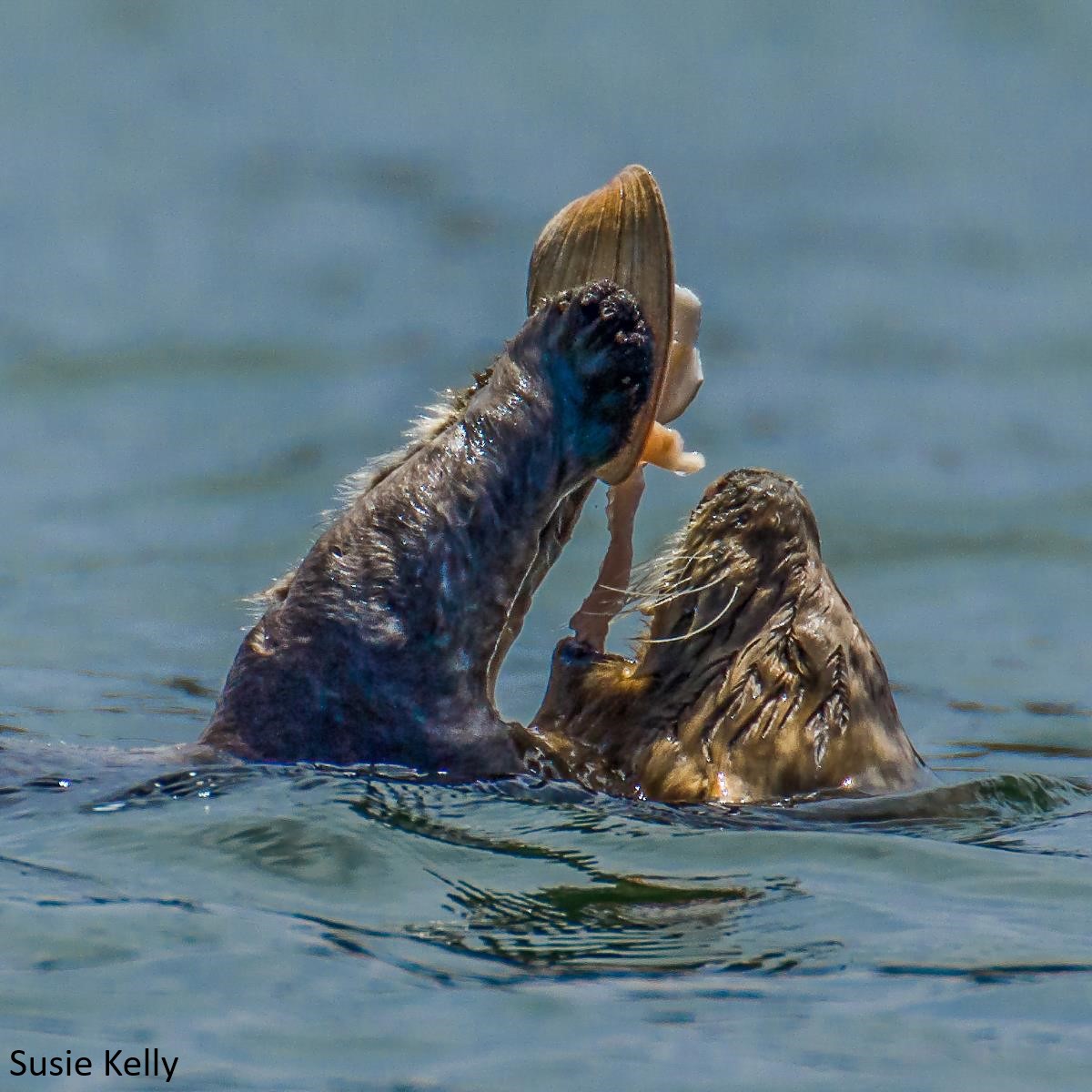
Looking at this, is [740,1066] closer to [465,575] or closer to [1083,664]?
[465,575]

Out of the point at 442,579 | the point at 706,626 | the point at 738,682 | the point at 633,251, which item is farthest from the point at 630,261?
the point at 738,682

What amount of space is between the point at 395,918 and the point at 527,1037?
2.11 ft

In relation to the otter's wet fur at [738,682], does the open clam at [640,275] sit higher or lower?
higher

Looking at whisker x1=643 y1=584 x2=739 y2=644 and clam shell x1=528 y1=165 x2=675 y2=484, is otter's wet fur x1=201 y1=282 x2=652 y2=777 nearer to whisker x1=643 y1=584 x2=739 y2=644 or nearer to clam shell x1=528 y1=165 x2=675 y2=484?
clam shell x1=528 y1=165 x2=675 y2=484

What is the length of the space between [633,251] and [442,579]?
912 millimetres

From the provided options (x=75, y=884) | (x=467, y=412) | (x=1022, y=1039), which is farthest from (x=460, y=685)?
(x=1022, y=1039)

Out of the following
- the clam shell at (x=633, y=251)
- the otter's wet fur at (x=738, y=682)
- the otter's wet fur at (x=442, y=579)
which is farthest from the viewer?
the otter's wet fur at (x=738, y=682)

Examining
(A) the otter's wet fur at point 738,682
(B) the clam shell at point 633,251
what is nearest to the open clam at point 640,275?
(B) the clam shell at point 633,251

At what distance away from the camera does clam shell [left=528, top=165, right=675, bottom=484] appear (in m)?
4.63

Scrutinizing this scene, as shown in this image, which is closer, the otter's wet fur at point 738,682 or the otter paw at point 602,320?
the otter paw at point 602,320

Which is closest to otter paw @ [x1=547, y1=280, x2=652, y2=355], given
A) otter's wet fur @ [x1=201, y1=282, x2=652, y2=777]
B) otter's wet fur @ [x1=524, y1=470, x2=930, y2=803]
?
otter's wet fur @ [x1=201, y1=282, x2=652, y2=777]

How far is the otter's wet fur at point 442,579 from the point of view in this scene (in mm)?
4523

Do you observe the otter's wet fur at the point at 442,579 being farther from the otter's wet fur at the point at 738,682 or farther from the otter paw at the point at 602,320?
the otter's wet fur at the point at 738,682

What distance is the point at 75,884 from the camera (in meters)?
4.05
